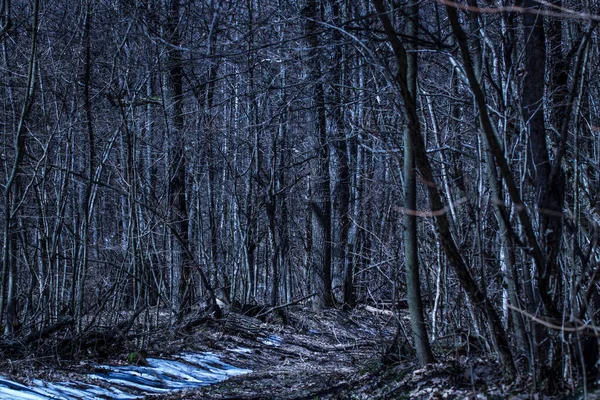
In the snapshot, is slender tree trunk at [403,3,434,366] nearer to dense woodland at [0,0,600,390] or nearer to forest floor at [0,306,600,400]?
dense woodland at [0,0,600,390]

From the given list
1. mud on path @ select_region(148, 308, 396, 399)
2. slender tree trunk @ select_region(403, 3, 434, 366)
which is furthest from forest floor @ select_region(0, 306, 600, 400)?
slender tree trunk @ select_region(403, 3, 434, 366)

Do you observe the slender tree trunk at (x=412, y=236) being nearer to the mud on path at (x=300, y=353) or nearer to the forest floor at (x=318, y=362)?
the forest floor at (x=318, y=362)

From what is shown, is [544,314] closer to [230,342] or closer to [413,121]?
[413,121]

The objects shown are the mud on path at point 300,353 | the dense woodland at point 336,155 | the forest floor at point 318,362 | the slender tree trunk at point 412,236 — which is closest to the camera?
the dense woodland at point 336,155

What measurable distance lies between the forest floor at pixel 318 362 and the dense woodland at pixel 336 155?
10.2 inches

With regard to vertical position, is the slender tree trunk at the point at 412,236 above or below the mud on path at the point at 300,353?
above

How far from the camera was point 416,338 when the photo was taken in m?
6.26

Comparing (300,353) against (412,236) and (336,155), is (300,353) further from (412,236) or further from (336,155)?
(412,236)

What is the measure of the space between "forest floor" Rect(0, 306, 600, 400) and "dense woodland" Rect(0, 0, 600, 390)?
26 cm

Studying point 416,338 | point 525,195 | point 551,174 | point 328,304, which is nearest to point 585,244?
point 525,195

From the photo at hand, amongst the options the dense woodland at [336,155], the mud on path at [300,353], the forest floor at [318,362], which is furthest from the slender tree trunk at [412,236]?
the mud on path at [300,353]

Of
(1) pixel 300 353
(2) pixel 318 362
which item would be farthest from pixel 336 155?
(2) pixel 318 362

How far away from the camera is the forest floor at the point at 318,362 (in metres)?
5.62

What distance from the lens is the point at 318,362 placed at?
10.2m
